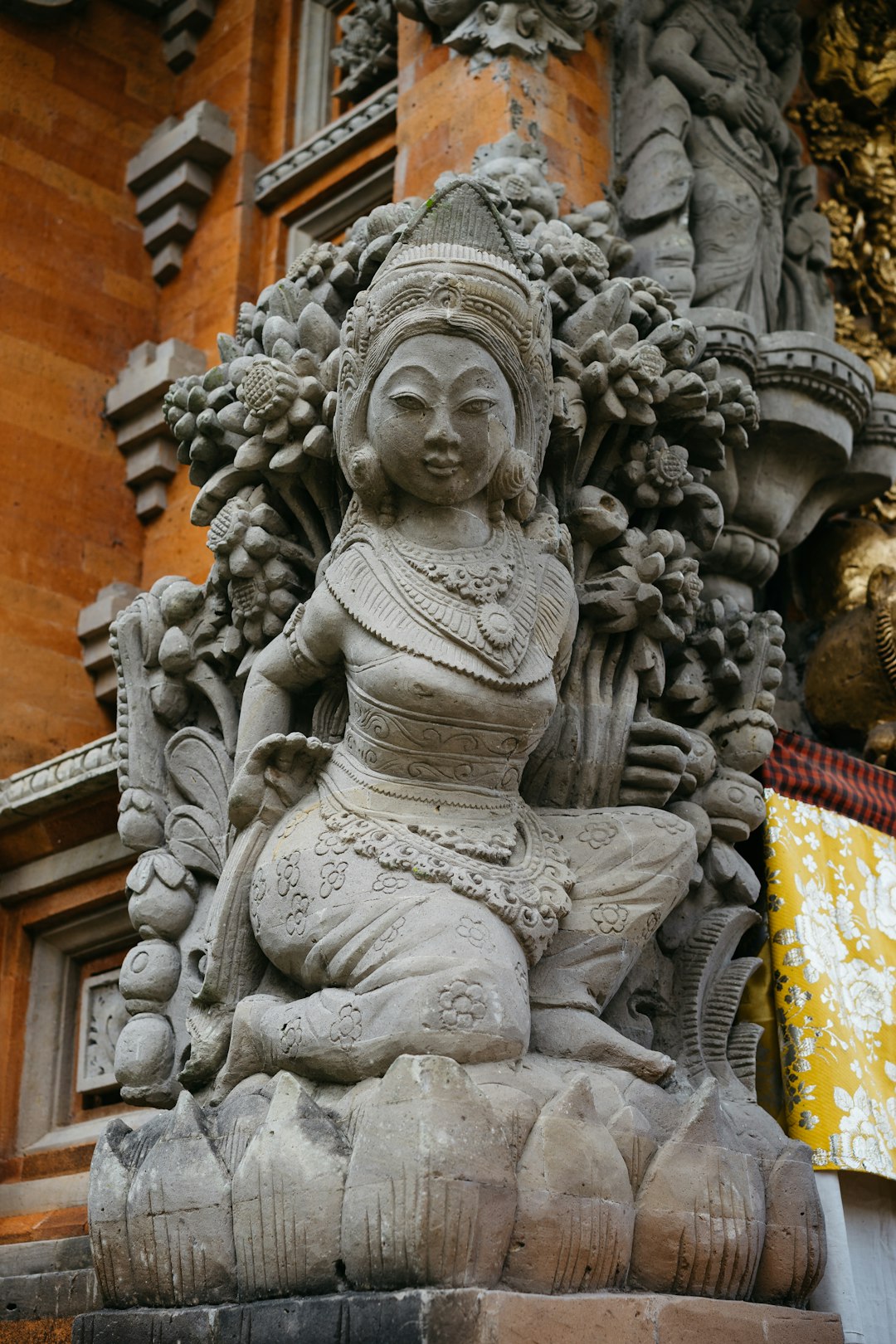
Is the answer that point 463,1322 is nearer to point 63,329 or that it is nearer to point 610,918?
point 610,918

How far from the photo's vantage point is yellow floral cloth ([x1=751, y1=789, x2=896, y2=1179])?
176 inches

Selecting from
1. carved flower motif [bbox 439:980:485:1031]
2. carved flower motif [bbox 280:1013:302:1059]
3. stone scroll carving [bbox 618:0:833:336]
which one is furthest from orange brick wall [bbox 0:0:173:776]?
carved flower motif [bbox 439:980:485:1031]

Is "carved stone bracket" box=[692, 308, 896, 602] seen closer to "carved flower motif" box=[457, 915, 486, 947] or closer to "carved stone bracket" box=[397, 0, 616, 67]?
"carved stone bracket" box=[397, 0, 616, 67]

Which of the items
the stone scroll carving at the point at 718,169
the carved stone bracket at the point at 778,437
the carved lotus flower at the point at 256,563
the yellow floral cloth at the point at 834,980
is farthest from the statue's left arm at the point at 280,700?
the stone scroll carving at the point at 718,169

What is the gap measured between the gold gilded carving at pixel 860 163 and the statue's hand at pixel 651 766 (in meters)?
3.35

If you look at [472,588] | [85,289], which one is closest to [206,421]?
[472,588]

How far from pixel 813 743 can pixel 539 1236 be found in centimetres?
258

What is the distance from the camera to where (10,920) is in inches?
248

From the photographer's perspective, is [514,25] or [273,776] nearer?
[273,776]

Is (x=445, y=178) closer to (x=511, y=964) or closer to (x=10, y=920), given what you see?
(x=511, y=964)

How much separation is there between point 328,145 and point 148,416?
1.53 meters

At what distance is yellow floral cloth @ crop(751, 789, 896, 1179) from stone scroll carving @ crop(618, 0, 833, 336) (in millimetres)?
1959

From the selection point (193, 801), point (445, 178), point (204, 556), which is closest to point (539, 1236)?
point (193, 801)

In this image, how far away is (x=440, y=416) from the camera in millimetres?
3920
